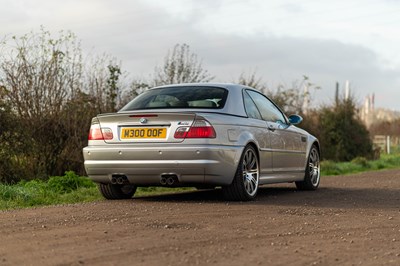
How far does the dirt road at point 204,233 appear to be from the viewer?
5.42 metres

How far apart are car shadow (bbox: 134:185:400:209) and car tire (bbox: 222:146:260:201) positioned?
0.12 metres

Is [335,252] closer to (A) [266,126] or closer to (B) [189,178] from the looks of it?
(B) [189,178]

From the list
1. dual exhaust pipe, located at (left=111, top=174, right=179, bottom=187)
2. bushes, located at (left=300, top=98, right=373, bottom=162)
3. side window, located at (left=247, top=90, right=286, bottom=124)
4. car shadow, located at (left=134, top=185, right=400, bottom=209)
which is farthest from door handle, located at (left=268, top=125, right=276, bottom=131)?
bushes, located at (left=300, top=98, right=373, bottom=162)

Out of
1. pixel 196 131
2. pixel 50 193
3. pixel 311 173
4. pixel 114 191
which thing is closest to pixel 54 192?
pixel 50 193

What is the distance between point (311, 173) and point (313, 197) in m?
1.54

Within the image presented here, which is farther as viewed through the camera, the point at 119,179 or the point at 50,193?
the point at 50,193

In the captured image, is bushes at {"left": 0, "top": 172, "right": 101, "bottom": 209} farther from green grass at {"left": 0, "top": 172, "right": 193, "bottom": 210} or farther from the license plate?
the license plate

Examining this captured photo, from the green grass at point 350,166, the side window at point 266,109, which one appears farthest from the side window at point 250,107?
the green grass at point 350,166

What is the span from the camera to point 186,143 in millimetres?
8914

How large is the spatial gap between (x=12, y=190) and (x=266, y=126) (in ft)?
12.1

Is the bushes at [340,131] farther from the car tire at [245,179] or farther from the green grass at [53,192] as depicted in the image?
the car tire at [245,179]

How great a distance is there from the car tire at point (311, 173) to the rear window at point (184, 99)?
9.26 feet

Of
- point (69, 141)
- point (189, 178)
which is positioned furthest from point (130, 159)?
point (69, 141)

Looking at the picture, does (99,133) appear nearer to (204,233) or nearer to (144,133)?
(144,133)
